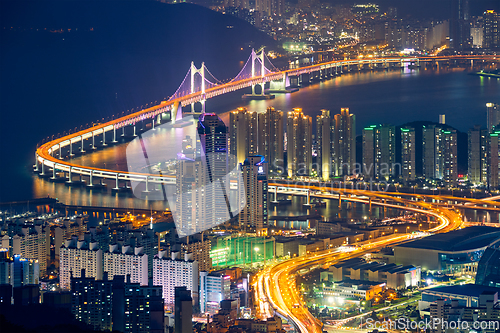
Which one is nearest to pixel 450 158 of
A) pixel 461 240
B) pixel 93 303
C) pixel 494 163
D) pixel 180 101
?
pixel 494 163

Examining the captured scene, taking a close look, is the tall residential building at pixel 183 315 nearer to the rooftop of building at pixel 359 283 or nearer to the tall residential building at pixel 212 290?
the tall residential building at pixel 212 290

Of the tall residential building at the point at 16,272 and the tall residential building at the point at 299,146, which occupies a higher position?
the tall residential building at the point at 299,146

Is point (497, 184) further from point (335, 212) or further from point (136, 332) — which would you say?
point (136, 332)

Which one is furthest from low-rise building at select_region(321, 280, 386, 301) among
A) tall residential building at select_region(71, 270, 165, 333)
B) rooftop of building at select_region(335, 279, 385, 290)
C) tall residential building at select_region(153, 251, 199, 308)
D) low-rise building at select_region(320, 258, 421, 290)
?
tall residential building at select_region(71, 270, 165, 333)

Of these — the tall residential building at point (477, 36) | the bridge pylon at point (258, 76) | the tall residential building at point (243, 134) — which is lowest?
the tall residential building at point (243, 134)

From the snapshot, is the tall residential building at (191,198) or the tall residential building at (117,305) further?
the tall residential building at (191,198)

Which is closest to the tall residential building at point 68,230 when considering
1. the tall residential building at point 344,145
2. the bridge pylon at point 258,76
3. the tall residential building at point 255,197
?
the tall residential building at point 255,197
